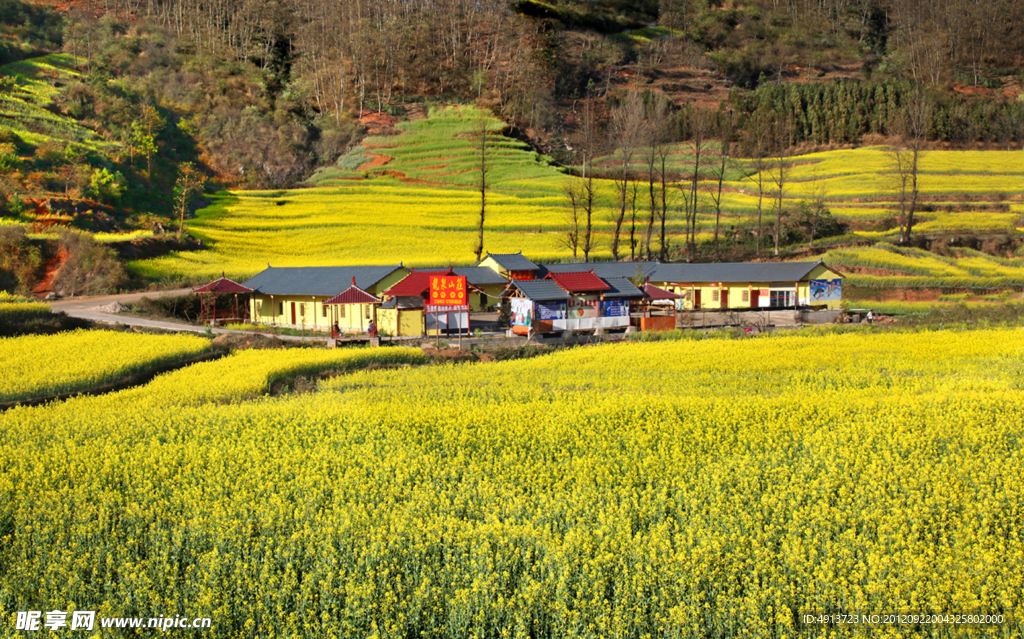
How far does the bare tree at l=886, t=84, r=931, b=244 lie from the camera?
2041 inches

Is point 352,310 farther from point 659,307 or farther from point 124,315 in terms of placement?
point 659,307

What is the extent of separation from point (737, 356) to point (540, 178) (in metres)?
48.9

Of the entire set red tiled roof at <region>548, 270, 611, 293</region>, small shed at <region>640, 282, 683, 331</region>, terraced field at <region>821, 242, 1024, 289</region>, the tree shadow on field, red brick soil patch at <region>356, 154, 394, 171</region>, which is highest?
red brick soil patch at <region>356, 154, 394, 171</region>

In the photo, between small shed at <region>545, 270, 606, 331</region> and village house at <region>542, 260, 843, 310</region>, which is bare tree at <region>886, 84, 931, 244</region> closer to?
village house at <region>542, 260, 843, 310</region>

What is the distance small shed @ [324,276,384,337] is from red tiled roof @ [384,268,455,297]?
2.92 feet

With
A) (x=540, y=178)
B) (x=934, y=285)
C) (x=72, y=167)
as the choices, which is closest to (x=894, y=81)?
(x=540, y=178)

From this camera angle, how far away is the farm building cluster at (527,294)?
1298 inches

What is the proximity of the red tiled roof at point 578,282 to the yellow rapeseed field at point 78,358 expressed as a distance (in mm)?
16047

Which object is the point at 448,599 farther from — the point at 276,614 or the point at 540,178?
the point at 540,178

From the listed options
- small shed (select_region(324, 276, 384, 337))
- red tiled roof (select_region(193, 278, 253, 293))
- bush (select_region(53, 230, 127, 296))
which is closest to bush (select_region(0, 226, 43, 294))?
bush (select_region(53, 230, 127, 296))

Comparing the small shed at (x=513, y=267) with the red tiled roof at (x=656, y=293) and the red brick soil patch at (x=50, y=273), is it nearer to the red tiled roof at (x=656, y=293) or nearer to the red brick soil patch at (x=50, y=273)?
the red tiled roof at (x=656, y=293)

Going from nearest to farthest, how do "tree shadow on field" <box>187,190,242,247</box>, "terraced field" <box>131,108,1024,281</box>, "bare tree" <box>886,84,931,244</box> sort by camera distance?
Result: "tree shadow on field" <box>187,190,242,247</box>
"terraced field" <box>131,108,1024,281</box>
"bare tree" <box>886,84,931,244</box>

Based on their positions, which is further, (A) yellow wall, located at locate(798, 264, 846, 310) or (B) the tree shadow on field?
(B) the tree shadow on field

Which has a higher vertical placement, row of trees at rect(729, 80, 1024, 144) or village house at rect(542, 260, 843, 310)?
row of trees at rect(729, 80, 1024, 144)
